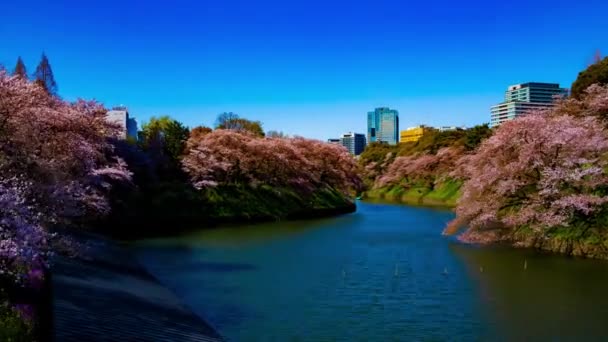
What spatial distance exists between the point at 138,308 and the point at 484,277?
1349 cm

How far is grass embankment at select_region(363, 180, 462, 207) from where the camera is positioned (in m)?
69.1

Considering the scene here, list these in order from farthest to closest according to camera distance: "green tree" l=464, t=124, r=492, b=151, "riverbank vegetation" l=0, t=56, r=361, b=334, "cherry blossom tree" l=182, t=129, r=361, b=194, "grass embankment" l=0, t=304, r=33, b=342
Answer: "green tree" l=464, t=124, r=492, b=151 < "cherry blossom tree" l=182, t=129, r=361, b=194 < "riverbank vegetation" l=0, t=56, r=361, b=334 < "grass embankment" l=0, t=304, r=33, b=342

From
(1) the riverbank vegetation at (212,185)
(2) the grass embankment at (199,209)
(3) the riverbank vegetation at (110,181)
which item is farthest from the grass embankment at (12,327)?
(1) the riverbank vegetation at (212,185)

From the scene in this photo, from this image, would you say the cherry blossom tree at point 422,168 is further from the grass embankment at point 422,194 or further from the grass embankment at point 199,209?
the grass embankment at point 199,209

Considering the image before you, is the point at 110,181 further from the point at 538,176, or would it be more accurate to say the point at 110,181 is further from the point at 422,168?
the point at 422,168

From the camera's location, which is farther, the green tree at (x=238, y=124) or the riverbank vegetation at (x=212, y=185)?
the green tree at (x=238, y=124)

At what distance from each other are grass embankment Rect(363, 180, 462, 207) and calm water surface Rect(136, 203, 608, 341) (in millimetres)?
38489

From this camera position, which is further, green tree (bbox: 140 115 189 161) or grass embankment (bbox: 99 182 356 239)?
green tree (bbox: 140 115 189 161)

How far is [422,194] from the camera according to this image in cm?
7769

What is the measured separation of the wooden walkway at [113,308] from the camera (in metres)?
11.5

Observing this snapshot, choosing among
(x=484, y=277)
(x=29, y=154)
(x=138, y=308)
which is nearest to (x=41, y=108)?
(x=29, y=154)

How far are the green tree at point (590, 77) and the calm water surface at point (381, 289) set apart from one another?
74.7 feet

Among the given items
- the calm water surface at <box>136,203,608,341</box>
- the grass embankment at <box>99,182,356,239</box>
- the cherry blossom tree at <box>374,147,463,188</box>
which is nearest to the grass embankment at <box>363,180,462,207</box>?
the cherry blossom tree at <box>374,147,463,188</box>

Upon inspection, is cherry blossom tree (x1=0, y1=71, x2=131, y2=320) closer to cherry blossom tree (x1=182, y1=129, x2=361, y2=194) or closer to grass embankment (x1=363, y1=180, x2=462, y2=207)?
cherry blossom tree (x1=182, y1=129, x2=361, y2=194)
